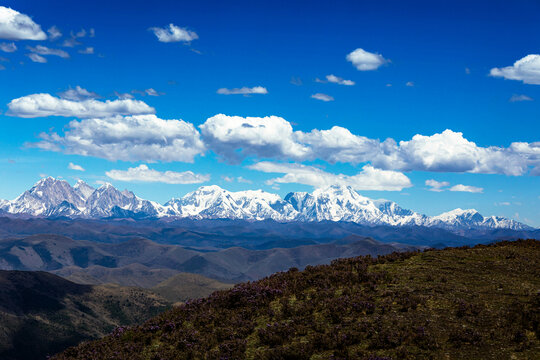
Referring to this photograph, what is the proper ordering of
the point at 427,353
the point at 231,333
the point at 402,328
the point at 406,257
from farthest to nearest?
1. the point at 406,257
2. the point at 231,333
3. the point at 402,328
4. the point at 427,353

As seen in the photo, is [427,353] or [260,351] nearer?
[427,353]

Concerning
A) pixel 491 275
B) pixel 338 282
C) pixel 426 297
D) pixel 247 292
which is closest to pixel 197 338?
pixel 247 292

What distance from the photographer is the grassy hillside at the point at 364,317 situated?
715 inches

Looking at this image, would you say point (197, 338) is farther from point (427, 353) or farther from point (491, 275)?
point (491, 275)

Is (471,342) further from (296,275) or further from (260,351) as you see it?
(296,275)

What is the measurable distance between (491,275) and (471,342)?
397 inches

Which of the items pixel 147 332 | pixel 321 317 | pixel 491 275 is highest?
pixel 491 275

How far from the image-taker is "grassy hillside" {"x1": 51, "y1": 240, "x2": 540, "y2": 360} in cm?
1816

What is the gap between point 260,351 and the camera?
64.2ft

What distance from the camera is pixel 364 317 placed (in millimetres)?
21312

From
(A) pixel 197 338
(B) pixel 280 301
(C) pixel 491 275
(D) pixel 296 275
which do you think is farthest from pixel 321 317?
(C) pixel 491 275

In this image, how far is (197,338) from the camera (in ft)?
72.2

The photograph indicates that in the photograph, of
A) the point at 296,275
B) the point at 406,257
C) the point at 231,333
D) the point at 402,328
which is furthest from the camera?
the point at 406,257

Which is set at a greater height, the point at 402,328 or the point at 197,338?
the point at 402,328
